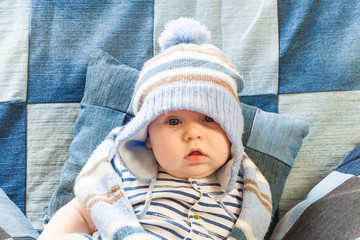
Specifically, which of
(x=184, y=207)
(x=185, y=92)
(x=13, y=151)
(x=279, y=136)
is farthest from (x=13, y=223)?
(x=279, y=136)

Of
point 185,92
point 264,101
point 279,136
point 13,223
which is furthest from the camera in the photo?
point 264,101

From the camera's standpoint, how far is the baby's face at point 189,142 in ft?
3.05

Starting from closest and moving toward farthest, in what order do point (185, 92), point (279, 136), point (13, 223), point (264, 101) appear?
point (185, 92) < point (13, 223) < point (279, 136) < point (264, 101)

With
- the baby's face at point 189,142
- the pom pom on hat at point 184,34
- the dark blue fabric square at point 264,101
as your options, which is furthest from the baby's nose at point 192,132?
the dark blue fabric square at point 264,101

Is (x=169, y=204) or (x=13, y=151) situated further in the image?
(x=13, y=151)

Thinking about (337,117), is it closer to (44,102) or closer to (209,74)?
(209,74)

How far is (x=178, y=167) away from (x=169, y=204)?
0.37ft

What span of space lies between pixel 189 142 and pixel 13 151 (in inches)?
24.6

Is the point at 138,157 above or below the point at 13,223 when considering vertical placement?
above

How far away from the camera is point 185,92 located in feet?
2.94

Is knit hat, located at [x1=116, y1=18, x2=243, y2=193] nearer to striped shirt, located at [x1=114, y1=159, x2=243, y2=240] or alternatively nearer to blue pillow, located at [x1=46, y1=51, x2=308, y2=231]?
striped shirt, located at [x1=114, y1=159, x2=243, y2=240]

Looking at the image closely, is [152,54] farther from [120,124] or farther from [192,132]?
[192,132]

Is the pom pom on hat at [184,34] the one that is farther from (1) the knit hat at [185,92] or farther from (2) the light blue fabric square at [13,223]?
(2) the light blue fabric square at [13,223]

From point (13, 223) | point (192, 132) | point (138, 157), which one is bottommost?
point (13, 223)
